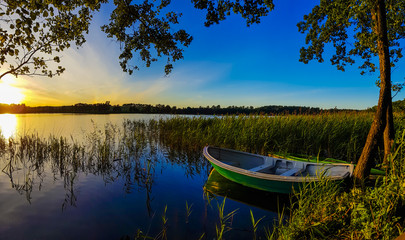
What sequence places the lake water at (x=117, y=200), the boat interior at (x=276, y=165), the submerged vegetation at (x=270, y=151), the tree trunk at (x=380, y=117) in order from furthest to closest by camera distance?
1. the boat interior at (x=276, y=165)
2. the tree trunk at (x=380, y=117)
3. the lake water at (x=117, y=200)
4. the submerged vegetation at (x=270, y=151)

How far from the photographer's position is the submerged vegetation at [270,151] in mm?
3400

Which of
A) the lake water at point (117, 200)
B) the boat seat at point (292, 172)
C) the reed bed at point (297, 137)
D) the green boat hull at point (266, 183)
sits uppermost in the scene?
the reed bed at point (297, 137)

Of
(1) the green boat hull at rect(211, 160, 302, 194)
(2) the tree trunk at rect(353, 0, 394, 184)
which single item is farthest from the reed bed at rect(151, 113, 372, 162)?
(2) the tree trunk at rect(353, 0, 394, 184)

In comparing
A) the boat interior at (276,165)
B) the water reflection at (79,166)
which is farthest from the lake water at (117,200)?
the boat interior at (276,165)

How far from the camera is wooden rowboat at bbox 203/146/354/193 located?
206 inches

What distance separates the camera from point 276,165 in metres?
7.28

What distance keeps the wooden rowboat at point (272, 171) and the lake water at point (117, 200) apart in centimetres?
64

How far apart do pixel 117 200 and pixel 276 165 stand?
17.7ft

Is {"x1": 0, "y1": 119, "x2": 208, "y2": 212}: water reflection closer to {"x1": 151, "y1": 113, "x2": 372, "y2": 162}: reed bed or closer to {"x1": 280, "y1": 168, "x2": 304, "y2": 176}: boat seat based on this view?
{"x1": 151, "y1": 113, "x2": 372, "y2": 162}: reed bed

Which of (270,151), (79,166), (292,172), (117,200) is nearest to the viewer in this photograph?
(117,200)

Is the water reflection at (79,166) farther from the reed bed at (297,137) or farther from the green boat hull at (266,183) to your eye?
the green boat hull at (266,183)

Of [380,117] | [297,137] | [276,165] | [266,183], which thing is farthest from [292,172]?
[297,137]

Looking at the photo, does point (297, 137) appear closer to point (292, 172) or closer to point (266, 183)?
point (292, 172)

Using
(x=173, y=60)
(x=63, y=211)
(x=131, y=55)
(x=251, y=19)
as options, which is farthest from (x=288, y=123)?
(x=63, y=211)
